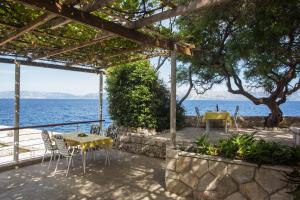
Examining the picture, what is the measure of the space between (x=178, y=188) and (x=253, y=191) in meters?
1.29

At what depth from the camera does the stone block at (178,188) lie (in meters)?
4.42

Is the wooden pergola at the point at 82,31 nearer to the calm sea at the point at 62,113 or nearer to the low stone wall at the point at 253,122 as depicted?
the low stone wall at the point at 253,122

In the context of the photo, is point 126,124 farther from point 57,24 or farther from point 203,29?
point 57,24

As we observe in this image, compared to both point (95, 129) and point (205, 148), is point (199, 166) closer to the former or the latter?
point (205, 148)

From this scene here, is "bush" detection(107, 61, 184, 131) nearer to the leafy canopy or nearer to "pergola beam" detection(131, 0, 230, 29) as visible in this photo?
the leafy canopy

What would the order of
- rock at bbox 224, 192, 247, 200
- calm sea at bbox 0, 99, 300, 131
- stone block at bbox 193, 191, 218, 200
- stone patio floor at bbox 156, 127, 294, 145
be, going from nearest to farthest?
rock at bbox 224, 192, 247, 200 → stone block at bbox 193, 191, 218, 200 → stone patio floor at bbox 156, 127, 294, 145 → calm sea at bbox 0, 99, 300, 131

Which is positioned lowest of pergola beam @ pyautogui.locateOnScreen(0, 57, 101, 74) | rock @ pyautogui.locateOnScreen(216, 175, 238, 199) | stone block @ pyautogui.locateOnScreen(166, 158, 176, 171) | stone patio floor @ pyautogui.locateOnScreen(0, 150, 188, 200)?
stone patio floor @ pyautogui.locateOnScreen(0, 150, 188, 200)

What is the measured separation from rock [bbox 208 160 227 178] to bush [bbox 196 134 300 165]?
0.65 feet

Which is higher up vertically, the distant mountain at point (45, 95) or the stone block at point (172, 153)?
the distant mountain at point (45, 95)

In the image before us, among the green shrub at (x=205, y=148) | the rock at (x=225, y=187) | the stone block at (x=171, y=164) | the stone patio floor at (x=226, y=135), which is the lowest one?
the rock at (x=225, y=187)

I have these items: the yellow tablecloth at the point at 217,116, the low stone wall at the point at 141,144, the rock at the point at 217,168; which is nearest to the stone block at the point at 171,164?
the rock at the point at 217,168

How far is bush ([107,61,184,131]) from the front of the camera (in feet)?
27.6

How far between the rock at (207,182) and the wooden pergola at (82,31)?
103 centimetres

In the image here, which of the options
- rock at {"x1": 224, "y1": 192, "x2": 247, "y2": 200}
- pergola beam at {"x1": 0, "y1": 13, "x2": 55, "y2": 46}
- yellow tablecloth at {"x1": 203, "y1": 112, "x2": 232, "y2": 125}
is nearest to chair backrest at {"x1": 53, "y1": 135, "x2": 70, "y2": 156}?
pergola beam at {"x1": 0, "y1": 13, "x2": 55, "y2": 46}
